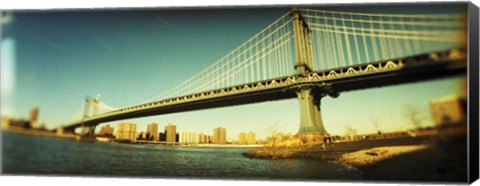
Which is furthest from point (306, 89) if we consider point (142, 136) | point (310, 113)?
point (142, 136)

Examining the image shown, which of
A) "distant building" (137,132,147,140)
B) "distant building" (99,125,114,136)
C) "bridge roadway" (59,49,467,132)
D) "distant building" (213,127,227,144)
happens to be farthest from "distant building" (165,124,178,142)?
"distant building" (99,125,114,136)

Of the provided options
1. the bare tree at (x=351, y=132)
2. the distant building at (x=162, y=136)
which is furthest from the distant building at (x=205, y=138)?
the bare tree at (x=351, y=132)

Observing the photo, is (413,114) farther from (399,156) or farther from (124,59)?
(124,59)

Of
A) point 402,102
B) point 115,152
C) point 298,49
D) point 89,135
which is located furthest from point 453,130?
point 89,135

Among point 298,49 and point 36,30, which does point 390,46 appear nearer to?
point 298,49

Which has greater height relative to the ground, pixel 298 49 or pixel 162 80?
pixel 298 49

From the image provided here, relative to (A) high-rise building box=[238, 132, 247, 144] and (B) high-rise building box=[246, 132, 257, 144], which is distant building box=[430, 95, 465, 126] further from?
(A) high-rise building box=[238, 132, 247, 144]
